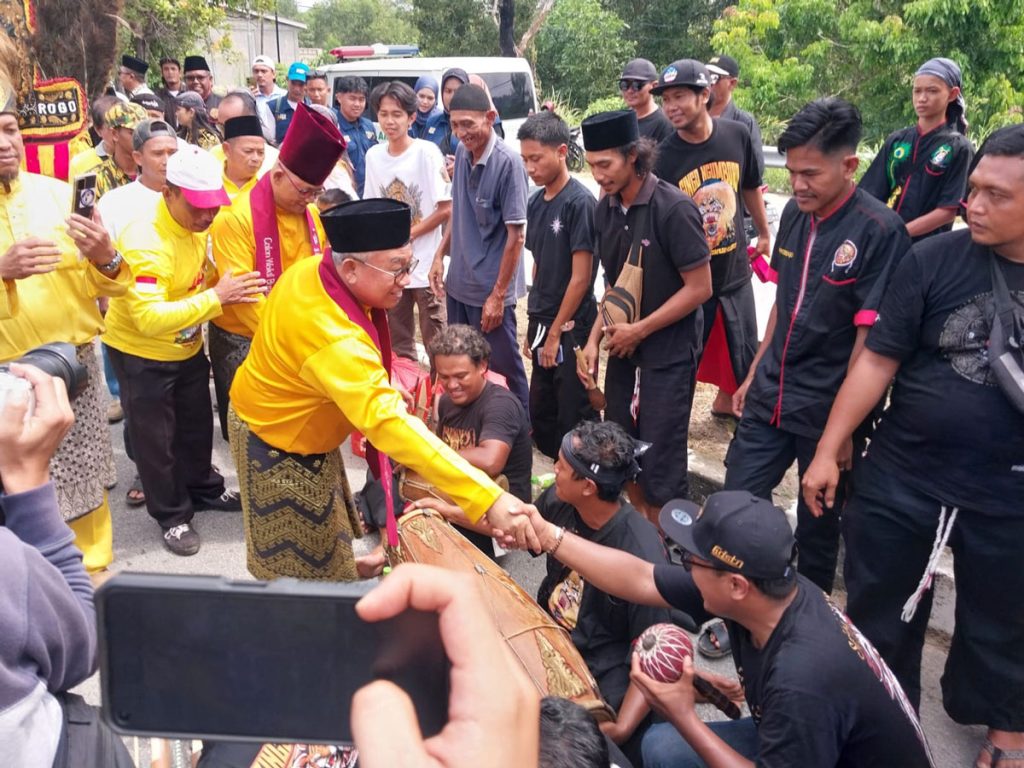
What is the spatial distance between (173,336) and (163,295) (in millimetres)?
249

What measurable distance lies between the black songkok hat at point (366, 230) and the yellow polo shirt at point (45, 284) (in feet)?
4.52

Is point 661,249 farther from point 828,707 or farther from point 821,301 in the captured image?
point 828,707

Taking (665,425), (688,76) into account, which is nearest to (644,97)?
(688,76)

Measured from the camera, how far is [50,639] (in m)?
1.42

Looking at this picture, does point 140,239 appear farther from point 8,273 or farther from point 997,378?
point 997,378

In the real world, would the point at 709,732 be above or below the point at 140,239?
below

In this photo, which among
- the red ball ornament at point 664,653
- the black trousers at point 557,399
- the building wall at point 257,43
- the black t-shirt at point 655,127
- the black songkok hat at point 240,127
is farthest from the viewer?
the building wall at point 257,43

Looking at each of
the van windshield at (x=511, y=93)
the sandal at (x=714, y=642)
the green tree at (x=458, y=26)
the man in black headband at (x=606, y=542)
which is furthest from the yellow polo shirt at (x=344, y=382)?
the green tree at (x=458, y=26)

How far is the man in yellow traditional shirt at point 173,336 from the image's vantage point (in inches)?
155

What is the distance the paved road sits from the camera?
305 centimetres

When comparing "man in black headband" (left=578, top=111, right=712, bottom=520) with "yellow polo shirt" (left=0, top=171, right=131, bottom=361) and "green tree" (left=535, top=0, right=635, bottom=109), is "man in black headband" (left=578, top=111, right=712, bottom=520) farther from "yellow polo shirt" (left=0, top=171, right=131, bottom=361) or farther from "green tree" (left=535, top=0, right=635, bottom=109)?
"green tree" (left=535, top=0, right=635, bottom=109)

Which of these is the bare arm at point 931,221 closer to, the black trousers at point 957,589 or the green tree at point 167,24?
the black trousers at point 957,589

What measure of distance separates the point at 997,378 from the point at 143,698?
2441mm

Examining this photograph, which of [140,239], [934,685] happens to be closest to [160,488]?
[140,239]
